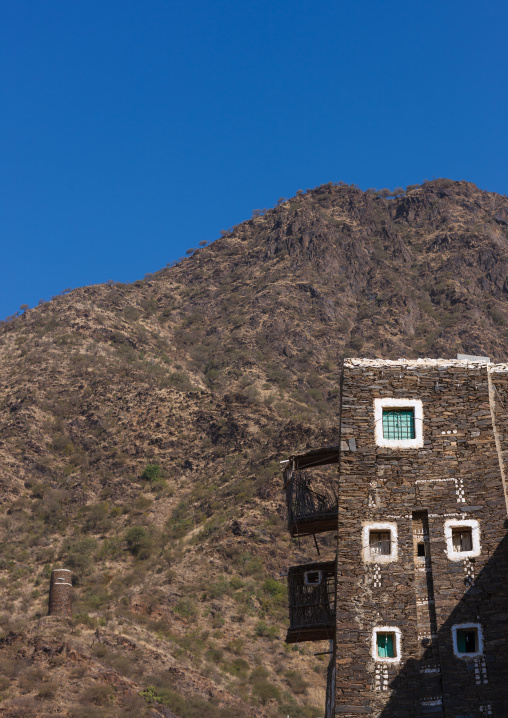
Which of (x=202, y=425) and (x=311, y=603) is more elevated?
(x=202, y=425)

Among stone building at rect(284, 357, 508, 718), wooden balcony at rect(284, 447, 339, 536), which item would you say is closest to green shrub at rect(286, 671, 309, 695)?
wooden balcony at rect(284, 447, 339, 536)

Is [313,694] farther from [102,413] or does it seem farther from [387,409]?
[102,413]

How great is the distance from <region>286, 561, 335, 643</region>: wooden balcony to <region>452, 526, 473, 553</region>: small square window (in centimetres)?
600

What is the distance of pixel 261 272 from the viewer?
142625 millimetres

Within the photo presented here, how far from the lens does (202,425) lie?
10056cm

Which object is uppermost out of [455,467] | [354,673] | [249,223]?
[249,223]

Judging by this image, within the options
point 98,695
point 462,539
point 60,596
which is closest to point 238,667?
point 60,596

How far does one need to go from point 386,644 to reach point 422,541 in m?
2.93

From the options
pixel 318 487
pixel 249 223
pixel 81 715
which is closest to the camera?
pixel 81 715

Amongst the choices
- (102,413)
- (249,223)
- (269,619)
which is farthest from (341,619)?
(249,223)

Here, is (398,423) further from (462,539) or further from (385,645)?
(385,645)

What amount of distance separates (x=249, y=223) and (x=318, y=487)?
94.6m

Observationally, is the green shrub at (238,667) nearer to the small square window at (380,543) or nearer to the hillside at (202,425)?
the hillside at (202,425)

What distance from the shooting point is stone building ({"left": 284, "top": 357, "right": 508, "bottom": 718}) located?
24.2 metres
